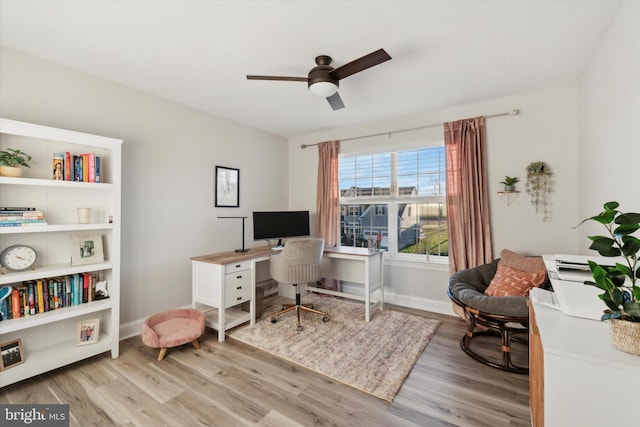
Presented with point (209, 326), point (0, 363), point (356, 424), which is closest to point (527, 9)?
point (356, 424)

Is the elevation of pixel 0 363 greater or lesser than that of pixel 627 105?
lesser

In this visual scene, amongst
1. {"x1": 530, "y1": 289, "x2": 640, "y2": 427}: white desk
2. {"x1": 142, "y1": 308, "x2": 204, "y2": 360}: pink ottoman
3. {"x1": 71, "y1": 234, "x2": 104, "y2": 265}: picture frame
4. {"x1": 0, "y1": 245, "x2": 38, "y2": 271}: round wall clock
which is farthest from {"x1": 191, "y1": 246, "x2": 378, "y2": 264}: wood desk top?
{"x1": 530, "y1": 289, "x2": 640, "y2": 427}: white desk

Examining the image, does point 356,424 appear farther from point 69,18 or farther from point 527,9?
point 69,18

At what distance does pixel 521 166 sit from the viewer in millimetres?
2861

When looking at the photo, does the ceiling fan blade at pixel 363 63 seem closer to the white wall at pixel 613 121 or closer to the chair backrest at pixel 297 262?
the white wall at pixel 613 121

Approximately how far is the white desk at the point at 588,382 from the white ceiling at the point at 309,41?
5.94 ft

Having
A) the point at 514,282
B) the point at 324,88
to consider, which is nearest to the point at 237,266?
the point at 324,88

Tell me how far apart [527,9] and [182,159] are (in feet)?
10.6

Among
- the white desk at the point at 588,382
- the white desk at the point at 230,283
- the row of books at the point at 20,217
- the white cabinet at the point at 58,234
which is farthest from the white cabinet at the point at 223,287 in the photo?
the white desk at the point at 588,382

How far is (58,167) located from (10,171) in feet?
0.86

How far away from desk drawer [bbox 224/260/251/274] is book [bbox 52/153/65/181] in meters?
1.47

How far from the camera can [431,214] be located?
3.46m

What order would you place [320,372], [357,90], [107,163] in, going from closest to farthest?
[320,372] < [107,163] < [357,90]

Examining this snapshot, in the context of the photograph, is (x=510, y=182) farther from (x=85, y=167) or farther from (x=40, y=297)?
(x=40, y=297)
